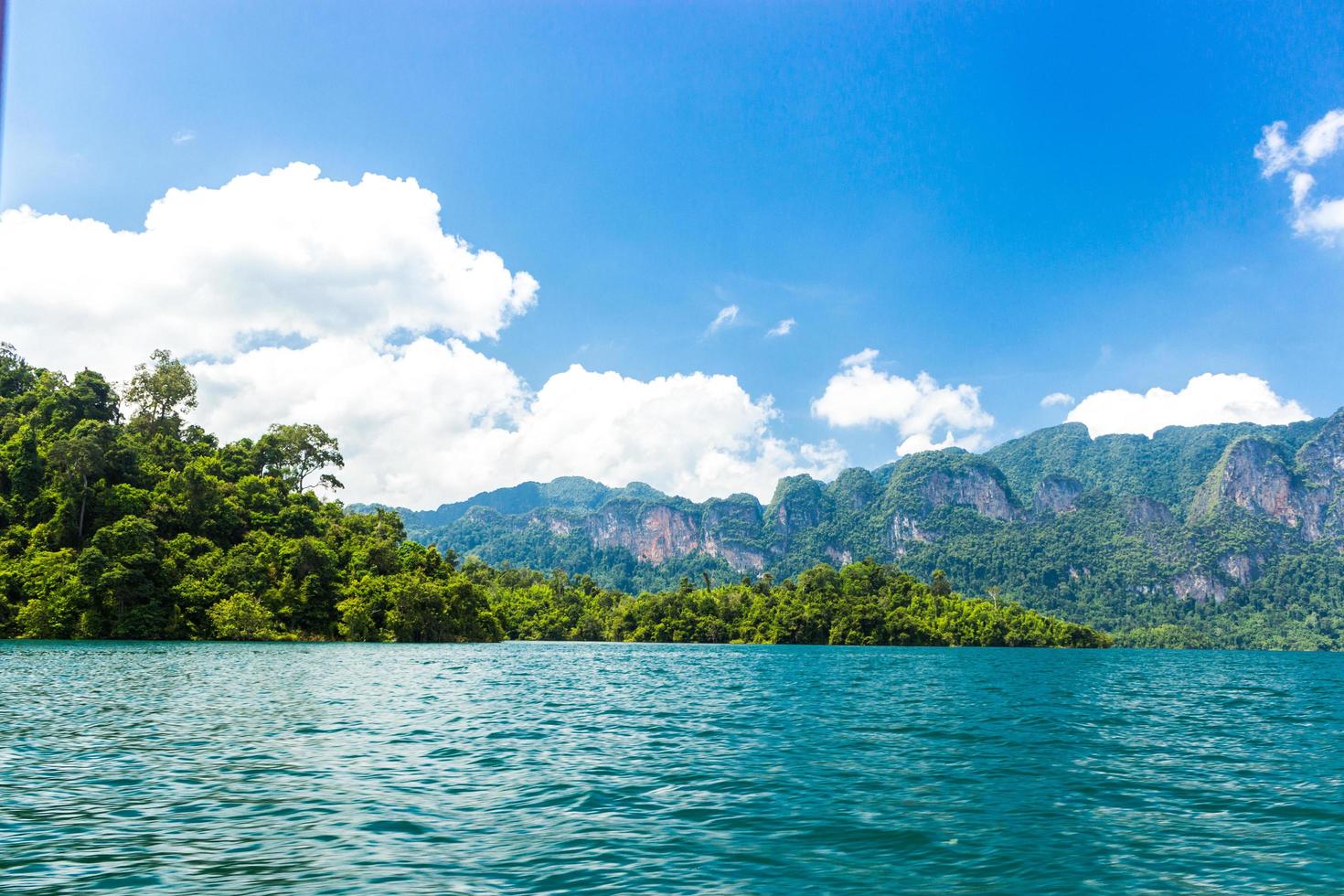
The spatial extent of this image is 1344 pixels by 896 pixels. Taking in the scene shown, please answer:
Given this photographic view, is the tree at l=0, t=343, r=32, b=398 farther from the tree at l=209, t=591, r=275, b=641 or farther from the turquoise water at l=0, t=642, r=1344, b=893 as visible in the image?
the turquoise water at l=0, t=642, r=1344, b=893

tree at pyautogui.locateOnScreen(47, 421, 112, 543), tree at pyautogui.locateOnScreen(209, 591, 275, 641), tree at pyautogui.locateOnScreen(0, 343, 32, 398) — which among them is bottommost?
tree at pyautogui.locateOnScreen(209, 591, 275, 641)

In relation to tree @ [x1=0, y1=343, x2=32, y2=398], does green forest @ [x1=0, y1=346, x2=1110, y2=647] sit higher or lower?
lower

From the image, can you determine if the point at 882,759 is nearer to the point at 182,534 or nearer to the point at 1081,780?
the point at 1081,780

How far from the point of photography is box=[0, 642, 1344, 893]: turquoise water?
38.3ft

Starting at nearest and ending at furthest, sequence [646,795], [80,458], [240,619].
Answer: [646,795] → [80,458] → [240,619]

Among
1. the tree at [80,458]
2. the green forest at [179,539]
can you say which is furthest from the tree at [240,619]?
the tree at [80,458]

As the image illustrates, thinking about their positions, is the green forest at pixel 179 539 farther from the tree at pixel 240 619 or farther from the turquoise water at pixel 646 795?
the turquoise water at pixel 646 795

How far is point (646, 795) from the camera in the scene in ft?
55.4

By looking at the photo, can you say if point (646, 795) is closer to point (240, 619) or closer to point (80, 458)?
point (240, 619)

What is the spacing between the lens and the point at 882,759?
71.7 feet

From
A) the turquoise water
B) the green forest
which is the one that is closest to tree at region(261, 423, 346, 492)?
the green forest

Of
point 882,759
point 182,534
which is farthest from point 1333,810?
point 182,534

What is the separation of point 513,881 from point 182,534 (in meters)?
117

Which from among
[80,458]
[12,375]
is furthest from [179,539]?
[12,375]
